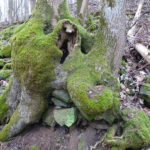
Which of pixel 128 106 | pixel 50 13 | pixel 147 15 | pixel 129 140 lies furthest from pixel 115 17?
pixel 147 15

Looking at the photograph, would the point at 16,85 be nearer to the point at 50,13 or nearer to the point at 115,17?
the point at 50,13

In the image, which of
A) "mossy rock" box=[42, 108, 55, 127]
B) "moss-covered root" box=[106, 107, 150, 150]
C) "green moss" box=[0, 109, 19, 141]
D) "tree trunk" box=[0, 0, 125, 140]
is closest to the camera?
"moss-covered root" box=[106, 107, 150, 150]

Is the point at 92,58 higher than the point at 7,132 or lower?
higher

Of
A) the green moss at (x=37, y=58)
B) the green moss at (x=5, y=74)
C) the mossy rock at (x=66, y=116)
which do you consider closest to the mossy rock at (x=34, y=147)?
the mossy rock at (x=66, y=116)

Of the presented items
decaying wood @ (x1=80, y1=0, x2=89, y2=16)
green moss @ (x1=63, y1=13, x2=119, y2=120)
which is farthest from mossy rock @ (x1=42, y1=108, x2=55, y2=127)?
decaying wood @ (x1=80, y1=0, x2=89, y2=16)

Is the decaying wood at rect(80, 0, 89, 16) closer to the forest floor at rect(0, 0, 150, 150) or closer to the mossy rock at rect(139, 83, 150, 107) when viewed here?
the forest floor at rect(0, 0, 150, 150)

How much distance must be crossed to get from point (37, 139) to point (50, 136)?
1.01 ft

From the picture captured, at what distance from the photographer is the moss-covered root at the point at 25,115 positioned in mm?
4301

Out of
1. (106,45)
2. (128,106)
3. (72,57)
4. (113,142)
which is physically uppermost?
(106,45)

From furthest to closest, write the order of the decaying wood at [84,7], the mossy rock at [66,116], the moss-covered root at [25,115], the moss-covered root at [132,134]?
the decaying wood at [84,7] → the moss-covered root at [25,115] → the mossy rock at [66,116] → the moss-covered root at [132,134]

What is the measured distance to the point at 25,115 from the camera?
4.38 m

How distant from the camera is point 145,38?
628 cm

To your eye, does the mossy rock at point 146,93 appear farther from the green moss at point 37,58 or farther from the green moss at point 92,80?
the green moss at point 37,58

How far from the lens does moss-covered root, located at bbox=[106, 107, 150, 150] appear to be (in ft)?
10.6
